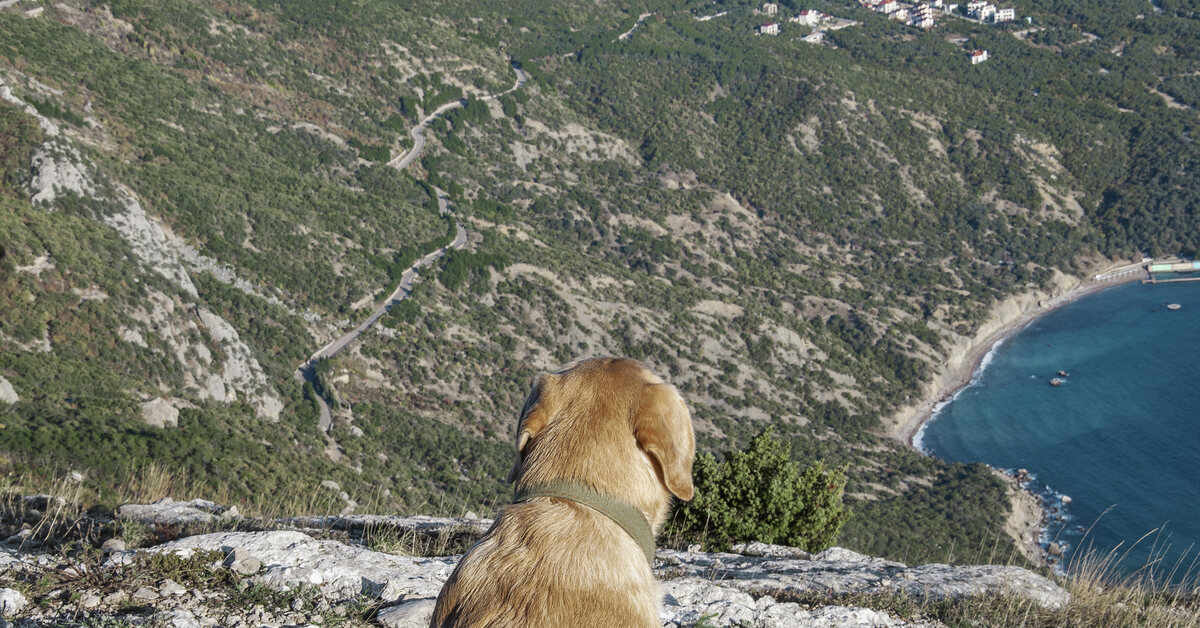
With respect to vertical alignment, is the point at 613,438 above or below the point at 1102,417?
above

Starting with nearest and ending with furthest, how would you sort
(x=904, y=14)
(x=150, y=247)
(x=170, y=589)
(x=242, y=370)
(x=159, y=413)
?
(x=170, y=589) < (x=159, y=413) < (x=242, y=370) < (x=150, y=247) < (x=904, y=14)

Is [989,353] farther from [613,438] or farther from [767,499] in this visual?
[613,438]

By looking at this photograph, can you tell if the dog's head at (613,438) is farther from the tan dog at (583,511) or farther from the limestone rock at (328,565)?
the limestone rock at (328,565)

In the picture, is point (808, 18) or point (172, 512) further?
point (808, 18)

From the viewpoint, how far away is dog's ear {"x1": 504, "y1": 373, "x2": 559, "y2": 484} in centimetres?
320

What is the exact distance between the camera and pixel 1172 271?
318ft

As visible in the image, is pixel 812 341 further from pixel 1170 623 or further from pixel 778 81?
pixel 1170 623

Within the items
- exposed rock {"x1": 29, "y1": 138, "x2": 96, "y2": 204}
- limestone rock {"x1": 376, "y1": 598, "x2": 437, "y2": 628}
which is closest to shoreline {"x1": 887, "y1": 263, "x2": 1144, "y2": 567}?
limestone rock {"x1": 376, "y1": 598, "x2": 437, "y2": 628}

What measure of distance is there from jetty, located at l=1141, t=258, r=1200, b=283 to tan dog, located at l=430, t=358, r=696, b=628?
377 ft

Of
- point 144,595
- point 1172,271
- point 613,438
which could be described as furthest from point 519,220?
point 1172,271

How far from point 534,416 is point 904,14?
166063 millimetres

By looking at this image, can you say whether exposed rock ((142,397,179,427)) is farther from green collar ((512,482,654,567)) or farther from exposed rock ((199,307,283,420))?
green collar ((512,482,654,567))

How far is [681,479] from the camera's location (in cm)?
304

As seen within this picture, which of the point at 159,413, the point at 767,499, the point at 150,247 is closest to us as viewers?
the point at 767,499
